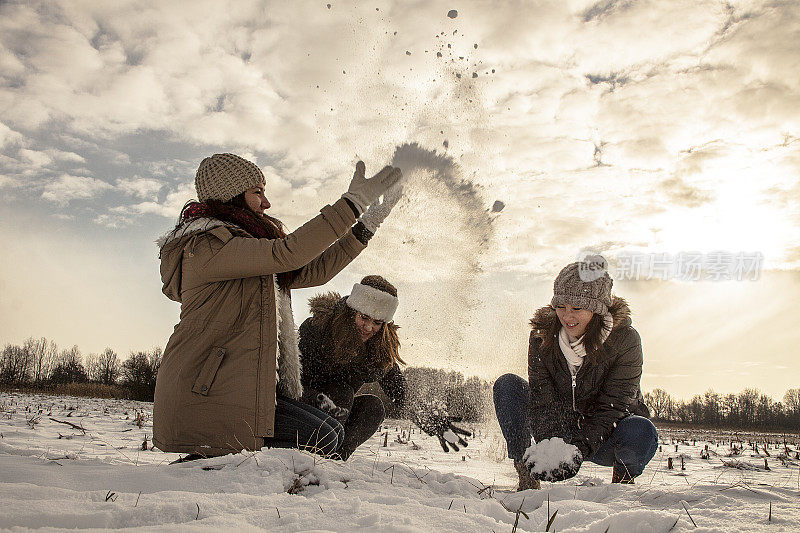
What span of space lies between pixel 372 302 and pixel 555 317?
58.3 inches

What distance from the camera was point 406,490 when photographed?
2465mm

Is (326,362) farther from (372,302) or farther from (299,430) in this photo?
(299,430)

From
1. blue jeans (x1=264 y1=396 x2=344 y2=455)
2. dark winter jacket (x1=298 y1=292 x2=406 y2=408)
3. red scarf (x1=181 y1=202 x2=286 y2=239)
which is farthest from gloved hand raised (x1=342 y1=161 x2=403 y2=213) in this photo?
blue jeans (x1=264 y1=396 x2=344 y2=455)

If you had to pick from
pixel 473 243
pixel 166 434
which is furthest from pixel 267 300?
pixel 473 243

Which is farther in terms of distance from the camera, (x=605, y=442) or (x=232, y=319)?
(x=605, y=442)

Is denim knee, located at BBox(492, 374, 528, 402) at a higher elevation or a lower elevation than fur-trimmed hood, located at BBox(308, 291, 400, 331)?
lower

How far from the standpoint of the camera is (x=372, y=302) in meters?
4.35

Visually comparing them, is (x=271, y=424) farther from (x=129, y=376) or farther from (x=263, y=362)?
(x=129, y=376)

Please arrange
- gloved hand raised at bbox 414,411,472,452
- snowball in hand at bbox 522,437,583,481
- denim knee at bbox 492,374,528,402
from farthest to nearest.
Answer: gloved hand raised at bbox 414,411,472,452 → denim knee at bbox 492,374,528,402 → snowball in hand at bbox 522,437,583,481

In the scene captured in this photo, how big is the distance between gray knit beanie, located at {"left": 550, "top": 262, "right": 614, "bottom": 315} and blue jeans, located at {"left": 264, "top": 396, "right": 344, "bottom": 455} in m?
1.99

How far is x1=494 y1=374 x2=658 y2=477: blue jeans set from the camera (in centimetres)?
363

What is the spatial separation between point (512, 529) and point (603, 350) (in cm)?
238

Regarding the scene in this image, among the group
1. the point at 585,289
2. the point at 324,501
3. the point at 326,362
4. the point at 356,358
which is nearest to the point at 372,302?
the point at 356,358

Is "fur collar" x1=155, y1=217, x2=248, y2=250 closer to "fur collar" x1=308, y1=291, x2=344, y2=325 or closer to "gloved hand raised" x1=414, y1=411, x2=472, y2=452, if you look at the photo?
"fur collar" x1=308, y1=291, x2=344, y2=325
